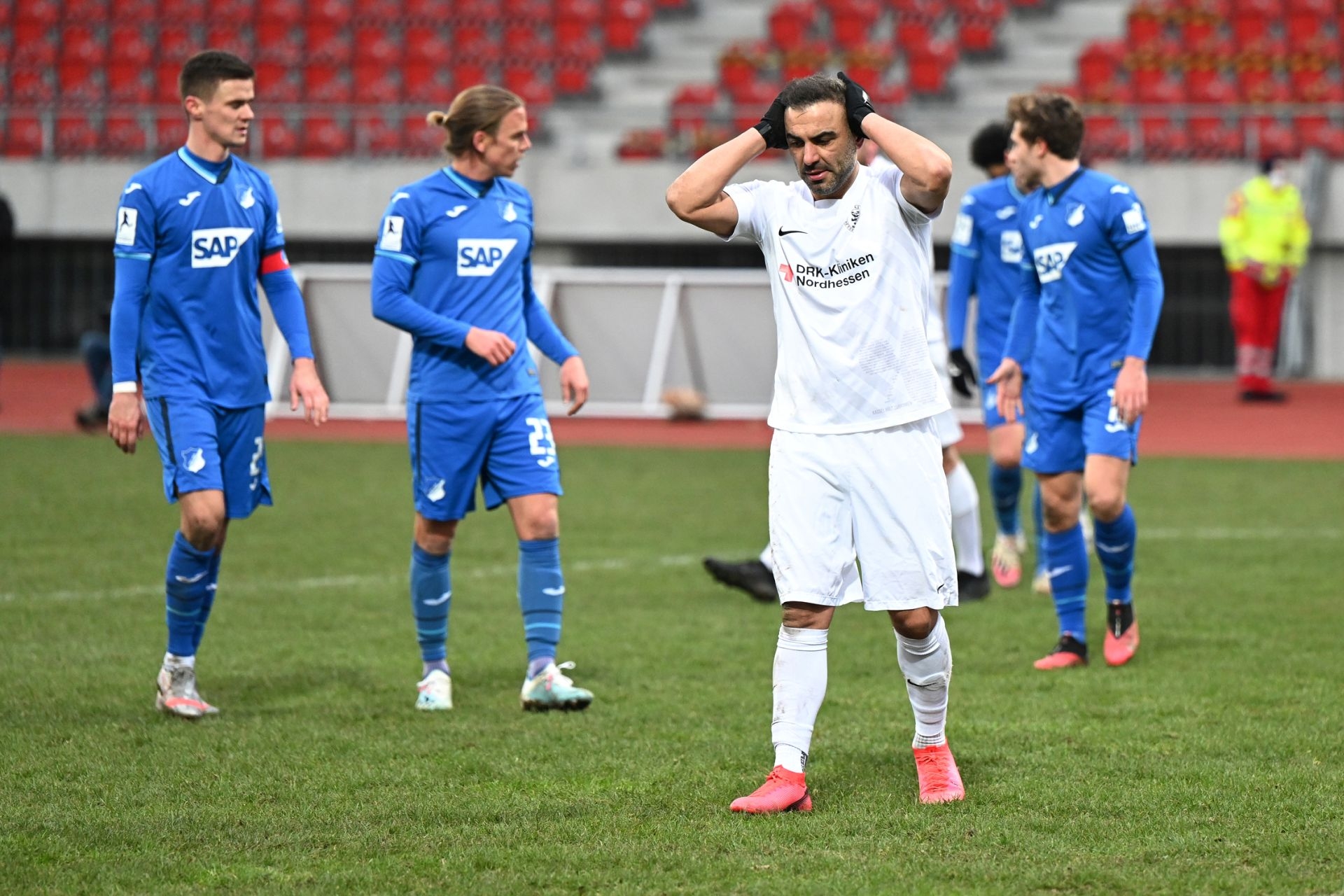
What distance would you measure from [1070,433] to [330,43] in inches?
780

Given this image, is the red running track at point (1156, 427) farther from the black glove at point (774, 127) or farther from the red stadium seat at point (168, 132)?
the black glove at point (774, 127)

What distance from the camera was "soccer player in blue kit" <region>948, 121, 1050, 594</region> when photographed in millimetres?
8242

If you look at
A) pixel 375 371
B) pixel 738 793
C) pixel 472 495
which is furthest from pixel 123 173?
pixel 738 793

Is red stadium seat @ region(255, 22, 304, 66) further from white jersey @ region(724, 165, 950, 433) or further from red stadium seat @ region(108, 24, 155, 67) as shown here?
white jersey @ region(724, 165, 950, 433)

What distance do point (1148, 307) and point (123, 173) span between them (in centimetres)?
1811

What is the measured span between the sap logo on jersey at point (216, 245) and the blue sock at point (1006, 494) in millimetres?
4282

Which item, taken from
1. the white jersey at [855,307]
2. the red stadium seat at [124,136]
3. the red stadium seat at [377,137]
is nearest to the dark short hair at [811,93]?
the white jersey at [855,307]

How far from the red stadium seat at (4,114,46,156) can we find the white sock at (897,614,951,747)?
20.4 m

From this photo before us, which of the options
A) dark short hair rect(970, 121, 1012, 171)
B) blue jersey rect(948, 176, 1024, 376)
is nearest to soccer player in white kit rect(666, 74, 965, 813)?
blue jersey rect(948, 176, 1024, 376)

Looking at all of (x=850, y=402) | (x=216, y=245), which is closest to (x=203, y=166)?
(x=216, y=245)

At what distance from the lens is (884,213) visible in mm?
4445

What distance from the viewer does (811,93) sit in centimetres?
427

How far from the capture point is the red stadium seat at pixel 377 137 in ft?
A: 71.6

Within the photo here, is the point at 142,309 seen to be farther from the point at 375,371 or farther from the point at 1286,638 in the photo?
the point at 375,371
